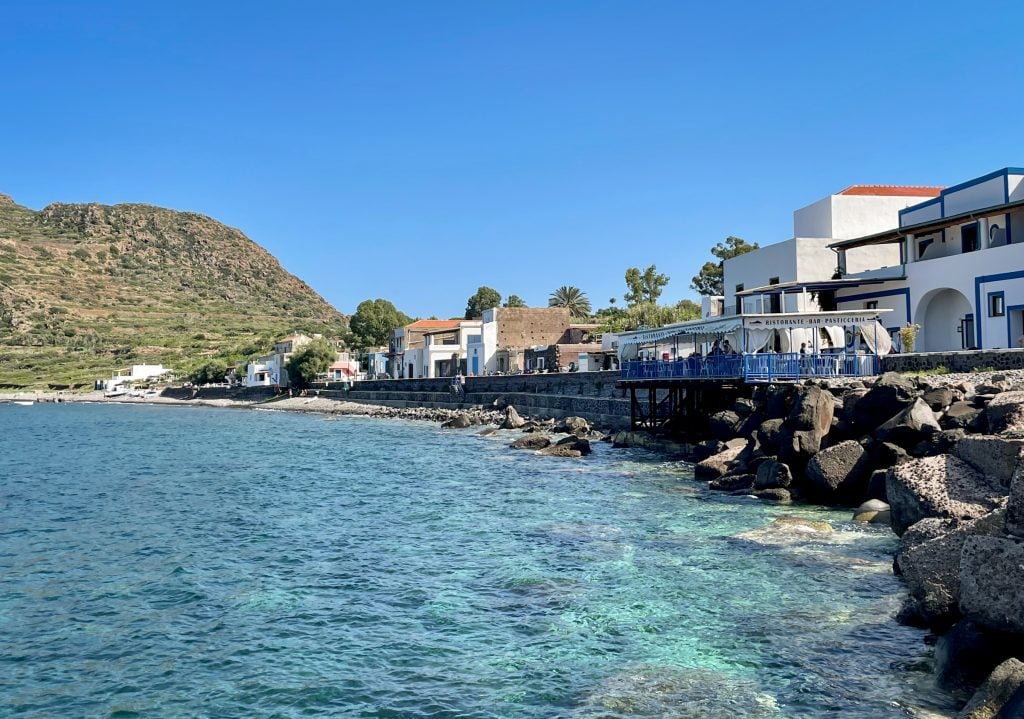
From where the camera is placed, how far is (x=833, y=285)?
133 ft

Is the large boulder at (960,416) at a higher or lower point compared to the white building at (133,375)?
lower

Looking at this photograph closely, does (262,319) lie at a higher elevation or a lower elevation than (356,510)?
higher

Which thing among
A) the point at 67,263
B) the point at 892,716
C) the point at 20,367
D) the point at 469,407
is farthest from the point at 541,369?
the point at 67,263

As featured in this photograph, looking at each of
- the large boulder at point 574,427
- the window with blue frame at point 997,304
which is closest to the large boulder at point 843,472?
the window with blue frame at point 997,304

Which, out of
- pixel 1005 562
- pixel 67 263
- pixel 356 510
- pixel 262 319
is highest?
pixel 67 263

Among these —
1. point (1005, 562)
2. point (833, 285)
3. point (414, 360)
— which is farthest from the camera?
point (414, 360)

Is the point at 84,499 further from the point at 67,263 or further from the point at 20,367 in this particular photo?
the point at 67,263

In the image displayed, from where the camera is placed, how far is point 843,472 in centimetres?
2116

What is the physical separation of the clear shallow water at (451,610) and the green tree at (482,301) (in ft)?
387

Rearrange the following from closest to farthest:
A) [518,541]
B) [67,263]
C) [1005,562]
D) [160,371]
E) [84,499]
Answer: [1005,562] → [518,541] → [84,499] → [160,371] → [67,263]

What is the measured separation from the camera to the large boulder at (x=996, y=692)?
7879 millimetres

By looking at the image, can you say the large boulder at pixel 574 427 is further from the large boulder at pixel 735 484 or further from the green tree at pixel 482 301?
the green tree at pixel 482 301

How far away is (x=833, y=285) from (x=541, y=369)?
4525 centimetres

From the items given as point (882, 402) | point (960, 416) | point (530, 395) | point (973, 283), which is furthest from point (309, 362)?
→ point (960, 416)
